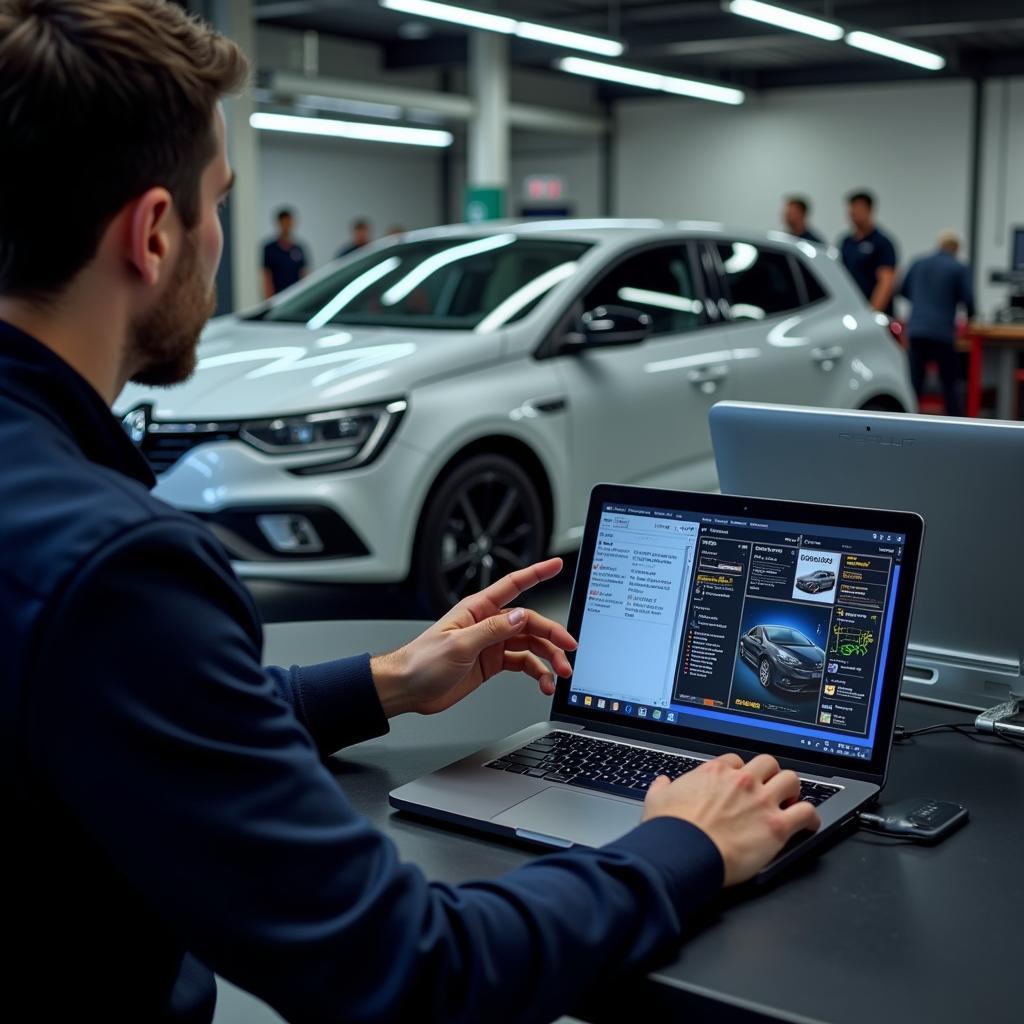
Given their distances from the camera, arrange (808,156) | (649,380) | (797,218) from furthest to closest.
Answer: (808,156) < (797,218) < (649,380)

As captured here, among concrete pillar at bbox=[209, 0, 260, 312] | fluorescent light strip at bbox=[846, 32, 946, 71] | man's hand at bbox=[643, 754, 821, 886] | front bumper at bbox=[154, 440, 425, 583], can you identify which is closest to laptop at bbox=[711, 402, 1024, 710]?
man's hand at bbox=[643, 754, 821, 886]

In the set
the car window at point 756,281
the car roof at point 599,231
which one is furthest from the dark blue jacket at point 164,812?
the car window at point 756,281

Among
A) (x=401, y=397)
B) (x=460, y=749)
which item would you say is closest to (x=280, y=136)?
(x=401, y=397)

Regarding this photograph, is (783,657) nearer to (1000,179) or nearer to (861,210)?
(861,210)

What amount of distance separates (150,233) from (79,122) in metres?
0.08

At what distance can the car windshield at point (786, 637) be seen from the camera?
1384 millimetres

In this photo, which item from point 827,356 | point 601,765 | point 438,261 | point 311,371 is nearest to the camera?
point 601,765

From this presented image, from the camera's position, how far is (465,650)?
1.47 metres

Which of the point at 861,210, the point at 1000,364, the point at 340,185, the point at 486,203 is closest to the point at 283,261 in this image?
the point at 486,203

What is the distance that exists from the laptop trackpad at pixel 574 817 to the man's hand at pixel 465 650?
21cm

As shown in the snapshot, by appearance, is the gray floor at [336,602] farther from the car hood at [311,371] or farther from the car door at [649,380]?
Result: the car hood at [311,371]

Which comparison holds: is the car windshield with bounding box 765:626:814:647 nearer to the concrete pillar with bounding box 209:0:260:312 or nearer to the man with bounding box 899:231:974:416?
the concrete pillar with bounding box 209:0:260:312

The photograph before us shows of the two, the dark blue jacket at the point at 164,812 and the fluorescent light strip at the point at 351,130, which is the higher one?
the fluorescent light strip at the point at 351,130

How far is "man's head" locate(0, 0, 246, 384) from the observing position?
88cm
